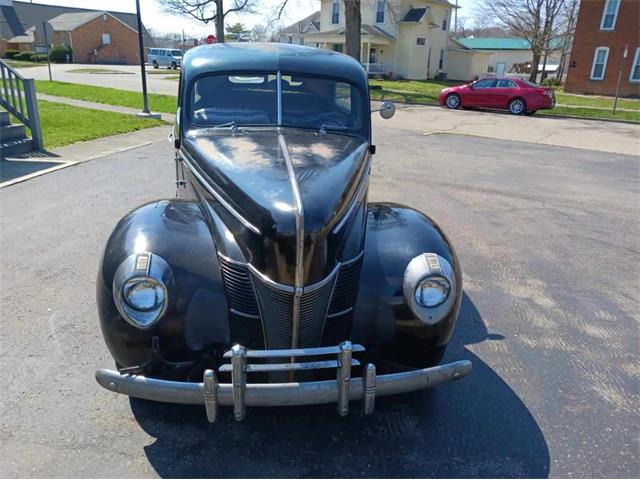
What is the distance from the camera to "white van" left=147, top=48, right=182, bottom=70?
1864 inches

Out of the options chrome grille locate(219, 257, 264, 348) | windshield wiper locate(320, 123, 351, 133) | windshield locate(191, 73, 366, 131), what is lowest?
chrome grille locate(219, 257, 264, 348)

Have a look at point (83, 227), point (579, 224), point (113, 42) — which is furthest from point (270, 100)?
point (113, 42)

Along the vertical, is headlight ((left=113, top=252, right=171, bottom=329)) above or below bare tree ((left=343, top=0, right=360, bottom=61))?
below

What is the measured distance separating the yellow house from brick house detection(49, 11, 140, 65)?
2955cm

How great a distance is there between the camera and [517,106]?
1950 centimetres

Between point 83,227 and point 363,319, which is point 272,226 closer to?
point 363,319

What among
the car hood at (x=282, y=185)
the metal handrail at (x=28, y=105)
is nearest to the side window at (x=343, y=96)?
the car hood at (x=282, y=185)

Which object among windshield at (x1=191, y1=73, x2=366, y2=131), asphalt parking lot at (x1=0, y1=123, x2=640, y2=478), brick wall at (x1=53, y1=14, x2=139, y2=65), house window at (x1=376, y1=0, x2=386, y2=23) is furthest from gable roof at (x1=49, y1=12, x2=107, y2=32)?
windshield at (x1=191, y1=73, x2=366, y2=131)

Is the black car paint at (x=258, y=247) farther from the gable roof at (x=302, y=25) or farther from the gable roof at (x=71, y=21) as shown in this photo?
the gable roof at (x=71, y=21)

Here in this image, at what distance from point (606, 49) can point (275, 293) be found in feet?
113

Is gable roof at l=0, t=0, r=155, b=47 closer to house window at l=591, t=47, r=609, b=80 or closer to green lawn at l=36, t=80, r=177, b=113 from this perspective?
green lawn at l=36, t=80, r=177, b=113

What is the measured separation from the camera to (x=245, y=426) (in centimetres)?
269

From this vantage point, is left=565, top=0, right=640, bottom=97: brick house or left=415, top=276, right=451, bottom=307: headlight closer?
left=415, top=276, right=451, bottom=307: headlight

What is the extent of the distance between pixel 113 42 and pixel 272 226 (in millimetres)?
63837
